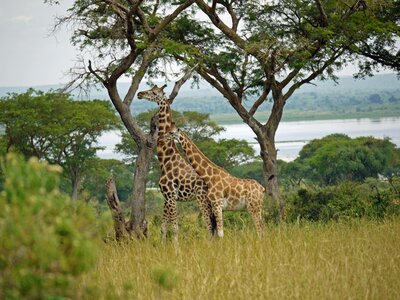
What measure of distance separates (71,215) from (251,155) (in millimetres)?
34803

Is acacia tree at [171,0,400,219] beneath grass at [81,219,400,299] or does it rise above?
above

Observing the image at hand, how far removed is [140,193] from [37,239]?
970 cm

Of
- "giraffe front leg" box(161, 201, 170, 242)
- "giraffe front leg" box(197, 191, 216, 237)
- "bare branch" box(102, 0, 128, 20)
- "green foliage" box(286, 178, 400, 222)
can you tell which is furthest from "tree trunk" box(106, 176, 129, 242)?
"green foliage" box(286, 178, 400, 222)

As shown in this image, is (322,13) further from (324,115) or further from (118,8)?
(324,115)

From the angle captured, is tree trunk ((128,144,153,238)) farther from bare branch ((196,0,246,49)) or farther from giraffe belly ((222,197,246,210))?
bare branch ((196,0,246,49))

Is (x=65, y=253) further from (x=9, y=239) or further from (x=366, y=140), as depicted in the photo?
(x=366, y=140)

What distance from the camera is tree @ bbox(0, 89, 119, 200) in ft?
107

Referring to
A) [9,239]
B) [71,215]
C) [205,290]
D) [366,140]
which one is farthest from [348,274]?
[366,140]

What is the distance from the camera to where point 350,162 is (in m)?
41.2

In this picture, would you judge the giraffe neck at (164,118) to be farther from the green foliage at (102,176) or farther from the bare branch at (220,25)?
the green foliage at (102,176)

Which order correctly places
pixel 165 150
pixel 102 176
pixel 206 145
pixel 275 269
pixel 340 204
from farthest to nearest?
pixel 206 145, pixel 102 176, pixel 340 204, pixel 165 150, pixel 275 269

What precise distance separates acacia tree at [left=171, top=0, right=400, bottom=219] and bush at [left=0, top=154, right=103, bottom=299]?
1476 cm

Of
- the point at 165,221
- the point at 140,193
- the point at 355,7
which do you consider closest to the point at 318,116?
the point at 355,7

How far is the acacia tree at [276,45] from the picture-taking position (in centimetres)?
1936
